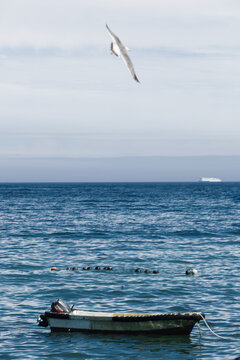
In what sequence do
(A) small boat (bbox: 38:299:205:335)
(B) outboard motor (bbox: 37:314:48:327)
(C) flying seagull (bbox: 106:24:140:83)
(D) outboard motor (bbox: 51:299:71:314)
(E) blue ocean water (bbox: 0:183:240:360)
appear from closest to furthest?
(C) flying seagull (bbox: 106:24:140:83)
(E) blue ocean water (bbox: 0:183:240:360)
(A) small boat (bbox: 38:299:205:335)
(B) outboard motor (bbox: 37:314:48:327)
(D) outboard motor (bbox: 51:299:71:314)

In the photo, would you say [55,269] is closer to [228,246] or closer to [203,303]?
[203,303]

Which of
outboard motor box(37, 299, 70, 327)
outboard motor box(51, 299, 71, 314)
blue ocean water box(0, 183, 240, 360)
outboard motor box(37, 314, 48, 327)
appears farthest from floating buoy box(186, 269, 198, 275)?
outboard motor box(37, 314, 48, 327)

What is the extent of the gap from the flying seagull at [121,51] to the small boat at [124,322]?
16625 mm

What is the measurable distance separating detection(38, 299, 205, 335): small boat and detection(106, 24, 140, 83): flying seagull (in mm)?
16625

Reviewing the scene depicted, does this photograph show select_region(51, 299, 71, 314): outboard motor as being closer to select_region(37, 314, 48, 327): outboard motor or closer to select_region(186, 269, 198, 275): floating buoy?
select_region(37, 314, 48, 327): outboard motor

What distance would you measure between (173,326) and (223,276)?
45.8 ft

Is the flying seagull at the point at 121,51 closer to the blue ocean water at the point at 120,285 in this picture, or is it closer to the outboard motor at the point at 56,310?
the blue ocean water at the point at 120,285

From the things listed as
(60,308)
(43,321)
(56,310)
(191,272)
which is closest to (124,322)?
(60,308)

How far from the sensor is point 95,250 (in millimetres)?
50500

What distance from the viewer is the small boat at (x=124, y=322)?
78.0ft

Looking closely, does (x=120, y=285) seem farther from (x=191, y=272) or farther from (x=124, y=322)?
(x=124, y=322)

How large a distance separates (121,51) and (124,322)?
16.9 m

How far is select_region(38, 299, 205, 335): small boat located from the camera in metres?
23.8

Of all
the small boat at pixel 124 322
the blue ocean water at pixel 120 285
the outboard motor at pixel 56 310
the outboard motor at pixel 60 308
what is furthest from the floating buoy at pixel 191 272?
the outboard motor at pixel 60 308
